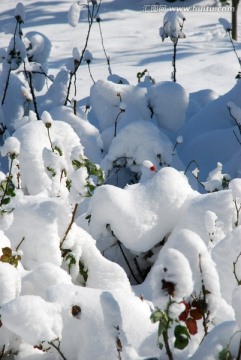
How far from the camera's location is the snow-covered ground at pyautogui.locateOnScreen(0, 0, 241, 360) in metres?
1.29

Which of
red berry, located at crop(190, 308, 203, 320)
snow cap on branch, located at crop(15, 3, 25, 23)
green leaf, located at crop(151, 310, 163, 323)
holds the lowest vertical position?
snow cap on branch, located at crop(15, 3, 25, 23)

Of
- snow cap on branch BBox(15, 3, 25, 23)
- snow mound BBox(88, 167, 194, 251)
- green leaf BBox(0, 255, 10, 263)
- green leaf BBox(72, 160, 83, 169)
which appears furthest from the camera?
snow cap on branch BBox(15, 3, 25, 23)

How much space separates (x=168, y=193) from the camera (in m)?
2.56

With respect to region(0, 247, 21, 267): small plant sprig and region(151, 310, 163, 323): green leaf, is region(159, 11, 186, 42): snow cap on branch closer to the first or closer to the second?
region(0, 247, 21, 267): small plant sprig

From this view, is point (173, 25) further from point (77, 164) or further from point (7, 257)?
point (7, 257)

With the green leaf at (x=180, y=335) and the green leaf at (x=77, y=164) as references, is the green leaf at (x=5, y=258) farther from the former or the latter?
the green leaf at (x=180, y=335)

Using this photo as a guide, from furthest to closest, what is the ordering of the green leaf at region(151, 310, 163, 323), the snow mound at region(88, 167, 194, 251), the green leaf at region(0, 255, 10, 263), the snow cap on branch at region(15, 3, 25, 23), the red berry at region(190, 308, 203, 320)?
1. the snow cap on branch at region(15, 3, 25, 23)
2. the snow mound at region(88, 167, 194, 251)
3. the green leaf at region(0, 255, 10, 263)
4. the red berry at region(190, 308, 203, 320)
5. the green leaf at region(151, 310, 163, 323)

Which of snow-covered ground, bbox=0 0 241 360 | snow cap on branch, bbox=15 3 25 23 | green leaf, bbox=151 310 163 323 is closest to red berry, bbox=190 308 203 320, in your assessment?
snow-covered ground, bbox=0 0 241 360

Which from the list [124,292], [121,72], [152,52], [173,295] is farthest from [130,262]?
[152,52]

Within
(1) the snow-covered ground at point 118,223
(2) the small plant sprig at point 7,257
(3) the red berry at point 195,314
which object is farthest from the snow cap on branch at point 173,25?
(3) the red berry at point 195,314

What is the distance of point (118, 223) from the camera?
2.51 m

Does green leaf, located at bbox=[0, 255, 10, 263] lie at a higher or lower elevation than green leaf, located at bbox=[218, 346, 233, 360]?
lower

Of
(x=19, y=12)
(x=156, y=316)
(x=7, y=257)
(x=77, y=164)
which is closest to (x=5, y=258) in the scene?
(x=7, y=257)

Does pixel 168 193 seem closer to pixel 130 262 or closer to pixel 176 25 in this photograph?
pixel 130 262
